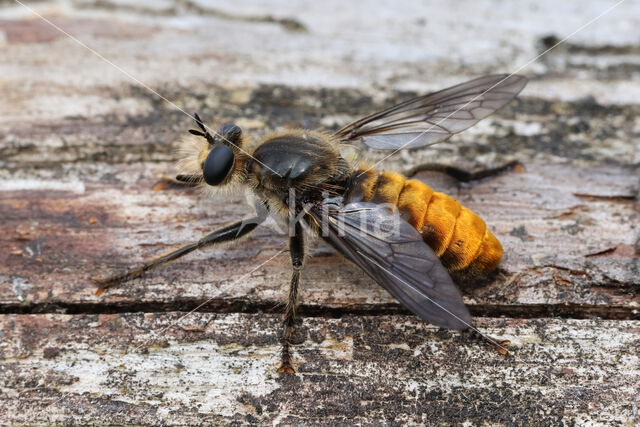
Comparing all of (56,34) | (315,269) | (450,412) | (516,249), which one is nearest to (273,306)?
(315,269)

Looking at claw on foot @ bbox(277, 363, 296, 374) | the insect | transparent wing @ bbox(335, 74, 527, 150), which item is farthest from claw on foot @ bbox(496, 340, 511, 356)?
transparent wing @ bbox(335, 74, 527, 150)

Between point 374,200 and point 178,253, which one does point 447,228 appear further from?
point 178,253

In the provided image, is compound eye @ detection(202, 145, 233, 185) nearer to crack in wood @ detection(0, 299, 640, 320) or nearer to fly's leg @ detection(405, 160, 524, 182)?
crack in wood @ detection(0, 299, 640, 320)

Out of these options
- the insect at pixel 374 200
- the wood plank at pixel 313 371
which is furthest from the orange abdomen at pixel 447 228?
the wood plank at pixel 313 371

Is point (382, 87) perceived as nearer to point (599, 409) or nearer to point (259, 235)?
point (259, 235)

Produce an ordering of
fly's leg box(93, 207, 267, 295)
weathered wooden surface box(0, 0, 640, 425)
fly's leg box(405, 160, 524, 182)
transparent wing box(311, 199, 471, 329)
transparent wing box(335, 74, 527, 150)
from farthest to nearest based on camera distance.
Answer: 1. fly's leg box(405, 160, 524, 182)
2. transparent wing box(335, 74, 527, 150)
3. fly's leg box(93, 207, 267, 295)
4. weathered wooden surface box(0, 0, 640, 425)
5. transparent wing box(311, 199, 471, 329)

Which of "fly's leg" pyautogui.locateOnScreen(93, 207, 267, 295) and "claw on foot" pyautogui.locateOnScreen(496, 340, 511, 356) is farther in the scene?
"fly's leg" pyautogui.locateOnScreen(93, 207, 267, 295)
